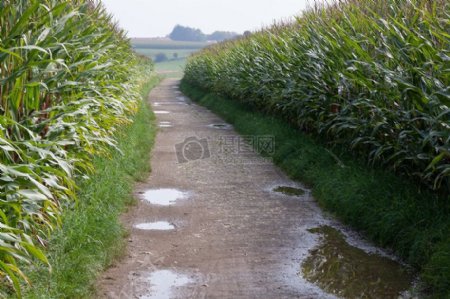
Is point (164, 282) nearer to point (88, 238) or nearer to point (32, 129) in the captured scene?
point (88, 238)

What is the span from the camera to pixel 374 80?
617 cm

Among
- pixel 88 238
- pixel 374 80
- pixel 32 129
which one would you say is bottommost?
pixel 88 238

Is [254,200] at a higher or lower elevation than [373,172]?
lower

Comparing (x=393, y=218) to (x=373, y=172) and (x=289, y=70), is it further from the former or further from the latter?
(x=289, y=70)

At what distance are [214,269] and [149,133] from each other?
729cm

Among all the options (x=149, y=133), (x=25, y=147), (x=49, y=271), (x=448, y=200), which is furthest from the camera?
(x=149, y=133)

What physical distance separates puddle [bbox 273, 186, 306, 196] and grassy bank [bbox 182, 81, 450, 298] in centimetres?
19

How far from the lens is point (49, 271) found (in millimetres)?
4043

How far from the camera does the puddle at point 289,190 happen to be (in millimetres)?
7500

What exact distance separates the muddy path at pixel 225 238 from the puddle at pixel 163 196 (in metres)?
0.01

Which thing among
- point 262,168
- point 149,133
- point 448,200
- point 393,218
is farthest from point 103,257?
point 149,133

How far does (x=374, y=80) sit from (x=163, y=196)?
2916 millimetres

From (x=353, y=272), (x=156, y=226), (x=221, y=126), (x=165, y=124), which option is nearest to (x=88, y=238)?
(x=156, y=226)

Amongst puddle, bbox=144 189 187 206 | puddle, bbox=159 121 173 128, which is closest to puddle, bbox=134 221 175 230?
puddle, bbox=144 189 187 206
